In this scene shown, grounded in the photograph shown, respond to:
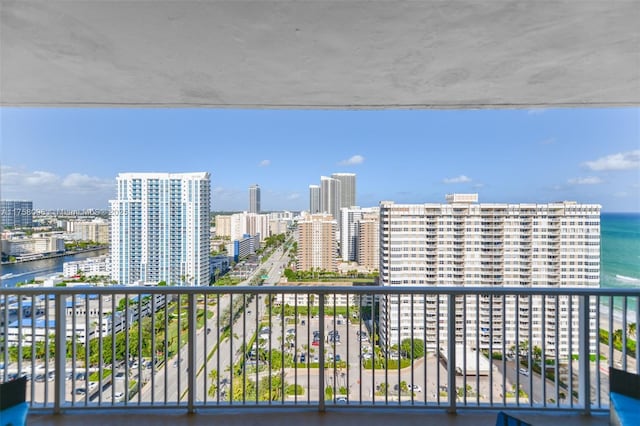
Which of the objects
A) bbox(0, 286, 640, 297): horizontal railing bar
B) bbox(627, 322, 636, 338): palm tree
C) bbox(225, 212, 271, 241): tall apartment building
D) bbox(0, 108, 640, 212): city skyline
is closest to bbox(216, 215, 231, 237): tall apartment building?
bbox(225, 212, 271, 241): tall apartment building

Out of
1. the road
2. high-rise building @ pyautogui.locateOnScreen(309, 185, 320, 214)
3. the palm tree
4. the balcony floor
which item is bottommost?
the balcony floor

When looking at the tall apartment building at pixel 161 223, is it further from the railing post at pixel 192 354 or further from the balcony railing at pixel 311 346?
the railing post at pixel 192 354

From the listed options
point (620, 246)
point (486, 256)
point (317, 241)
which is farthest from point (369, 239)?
point (620, 246)

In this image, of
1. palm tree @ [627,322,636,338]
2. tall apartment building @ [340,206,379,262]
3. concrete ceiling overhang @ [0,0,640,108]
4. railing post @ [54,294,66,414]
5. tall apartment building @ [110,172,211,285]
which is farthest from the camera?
tall apartment building @ [340,206,379,262]

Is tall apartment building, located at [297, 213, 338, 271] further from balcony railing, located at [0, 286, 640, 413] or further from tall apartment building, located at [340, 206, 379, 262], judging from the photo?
balcony railing, located at [0, 286, 640, 413]

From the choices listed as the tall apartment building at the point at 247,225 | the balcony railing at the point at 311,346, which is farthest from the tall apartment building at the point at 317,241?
the balcony railing at the point at 311,346

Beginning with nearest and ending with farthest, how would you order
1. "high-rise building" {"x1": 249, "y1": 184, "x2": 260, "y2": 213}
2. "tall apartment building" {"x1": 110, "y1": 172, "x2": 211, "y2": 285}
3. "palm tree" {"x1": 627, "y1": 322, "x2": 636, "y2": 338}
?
1. "palm tree" {"x1": 627, "y1": 322, "x2": 636, "y2": 338}
2. "tall apartment building" {"x1": 110, "y1": 172, "x2": 211, "y2": 285}
3. "high-rise building" {"x1": 249, "y1": 184, "x2": 260, "y2": 213}

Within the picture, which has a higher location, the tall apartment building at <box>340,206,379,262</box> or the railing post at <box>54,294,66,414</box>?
the tall apartment building at <box>340,206,379,262</box>
